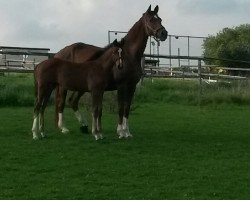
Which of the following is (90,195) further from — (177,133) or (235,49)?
(235,49)

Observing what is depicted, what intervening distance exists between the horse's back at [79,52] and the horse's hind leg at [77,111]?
76 cm

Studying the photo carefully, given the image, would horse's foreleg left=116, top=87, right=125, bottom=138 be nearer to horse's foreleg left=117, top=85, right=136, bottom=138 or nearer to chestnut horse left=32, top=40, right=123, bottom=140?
horse's foreleg left=117, top=85, right=136, bottom=138

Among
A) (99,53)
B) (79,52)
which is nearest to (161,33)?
(99,53)

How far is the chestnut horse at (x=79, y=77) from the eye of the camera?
1193 cm

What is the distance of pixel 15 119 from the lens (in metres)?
15.7

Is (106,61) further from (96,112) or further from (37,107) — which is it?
(37,107)

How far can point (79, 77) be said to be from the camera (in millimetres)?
12117

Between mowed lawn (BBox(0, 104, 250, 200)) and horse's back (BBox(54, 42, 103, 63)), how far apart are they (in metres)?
1.56

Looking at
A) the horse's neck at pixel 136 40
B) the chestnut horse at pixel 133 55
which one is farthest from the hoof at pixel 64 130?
the horse's neck at pixel 136 40

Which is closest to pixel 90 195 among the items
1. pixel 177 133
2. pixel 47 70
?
pixel 47 70

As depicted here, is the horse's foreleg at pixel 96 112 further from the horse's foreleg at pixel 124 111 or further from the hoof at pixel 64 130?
the hoof at pixel 64 130

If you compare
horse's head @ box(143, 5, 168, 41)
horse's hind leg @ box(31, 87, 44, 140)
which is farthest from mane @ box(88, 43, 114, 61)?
horse's hind leg @ box(31, 87, 44, 140)

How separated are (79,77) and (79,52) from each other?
175 cm

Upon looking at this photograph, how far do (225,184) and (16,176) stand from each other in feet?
8.71
